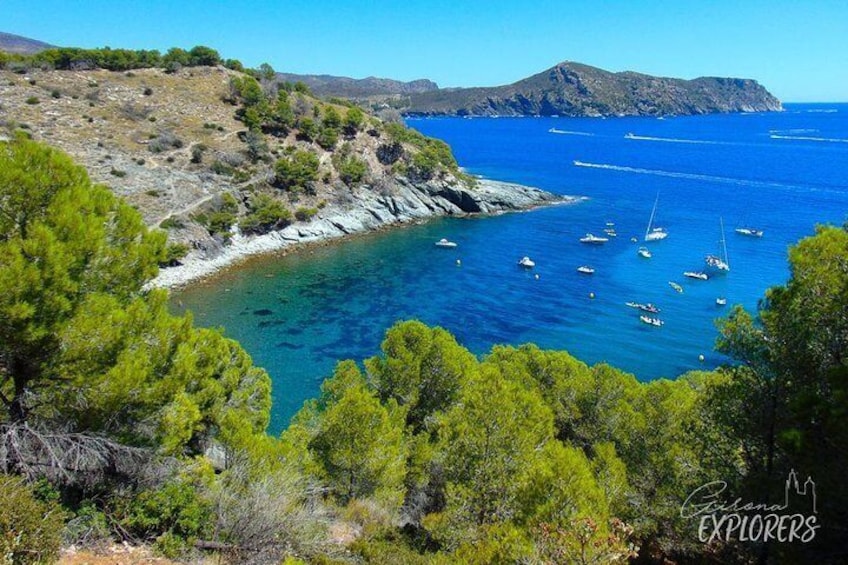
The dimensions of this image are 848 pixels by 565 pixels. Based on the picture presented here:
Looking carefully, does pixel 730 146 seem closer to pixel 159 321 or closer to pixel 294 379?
pixel 294 379

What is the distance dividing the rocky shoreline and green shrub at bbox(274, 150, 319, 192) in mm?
4511

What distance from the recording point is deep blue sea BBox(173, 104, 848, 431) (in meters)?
41.0

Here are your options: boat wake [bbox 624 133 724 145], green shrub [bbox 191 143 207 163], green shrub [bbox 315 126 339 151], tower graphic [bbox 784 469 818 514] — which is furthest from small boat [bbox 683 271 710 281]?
boat wake [bbox 624 133 724 145]

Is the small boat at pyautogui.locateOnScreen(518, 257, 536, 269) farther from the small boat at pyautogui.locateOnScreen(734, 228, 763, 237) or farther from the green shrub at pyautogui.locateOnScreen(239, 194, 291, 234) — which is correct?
the small boat at pyautogui.locateOnScreen(734, 228, 763, 237)

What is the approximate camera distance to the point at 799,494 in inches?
402

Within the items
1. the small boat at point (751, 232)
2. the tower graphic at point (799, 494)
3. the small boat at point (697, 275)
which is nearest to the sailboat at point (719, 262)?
the small boat at point (697, 275)

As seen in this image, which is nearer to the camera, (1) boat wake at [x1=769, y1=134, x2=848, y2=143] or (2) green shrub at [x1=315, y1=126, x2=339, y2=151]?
(2) green shrub at [x1=315, y1=126, x2=339, y2=151]

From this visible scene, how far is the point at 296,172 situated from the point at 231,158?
836cm

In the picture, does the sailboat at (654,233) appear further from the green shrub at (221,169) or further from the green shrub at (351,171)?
the green shrub at (221,169)

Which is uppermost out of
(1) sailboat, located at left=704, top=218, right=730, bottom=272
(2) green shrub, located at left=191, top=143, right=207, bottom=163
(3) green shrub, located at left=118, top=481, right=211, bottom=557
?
(2) green shrub, located at left=191, top=143, right=207, bottom=163

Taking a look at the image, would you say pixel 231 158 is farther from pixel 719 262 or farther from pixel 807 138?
pixel 807 138

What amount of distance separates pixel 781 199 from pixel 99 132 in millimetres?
99575

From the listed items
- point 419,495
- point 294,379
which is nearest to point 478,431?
point 419,495

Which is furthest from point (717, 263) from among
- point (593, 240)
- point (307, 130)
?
point (307, 130)
